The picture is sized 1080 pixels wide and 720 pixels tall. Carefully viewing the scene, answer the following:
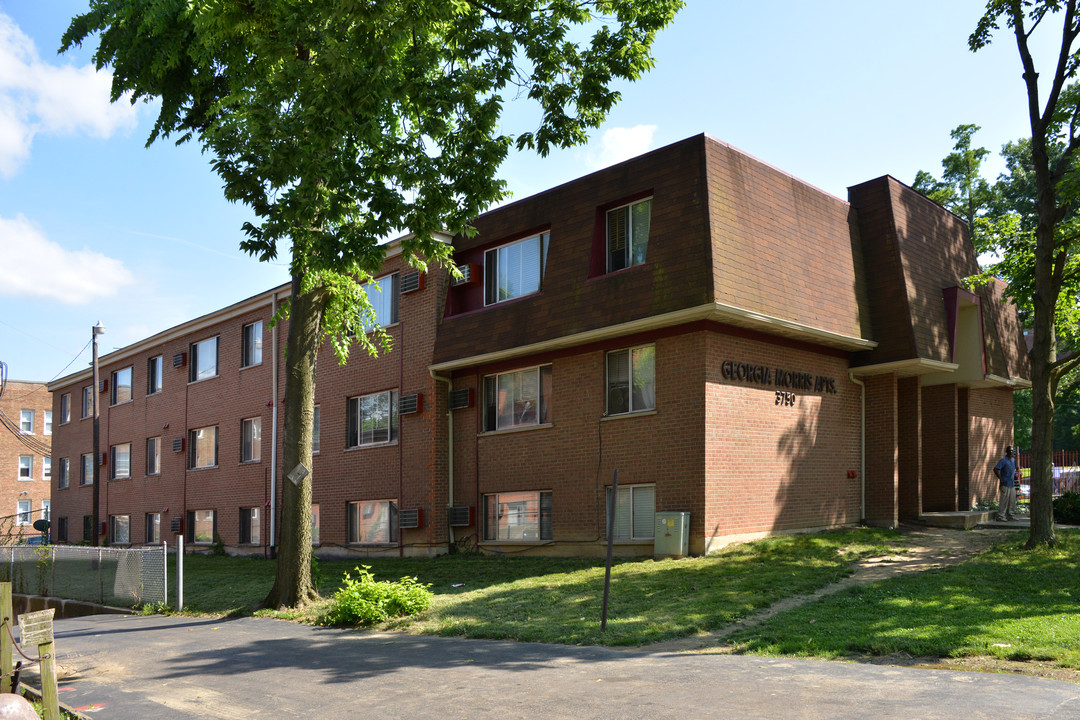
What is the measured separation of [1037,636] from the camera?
941cm

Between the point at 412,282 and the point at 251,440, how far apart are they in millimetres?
9658

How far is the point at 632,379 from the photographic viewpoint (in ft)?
59.1

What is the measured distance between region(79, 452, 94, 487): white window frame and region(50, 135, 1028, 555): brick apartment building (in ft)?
63.7

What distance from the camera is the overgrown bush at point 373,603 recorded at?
498 inches

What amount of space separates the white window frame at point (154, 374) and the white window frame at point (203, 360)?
8.91ft

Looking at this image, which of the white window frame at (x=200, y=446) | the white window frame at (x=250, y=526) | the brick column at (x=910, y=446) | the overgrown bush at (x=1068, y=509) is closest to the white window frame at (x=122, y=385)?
the white window frame at (x=200, y=446)

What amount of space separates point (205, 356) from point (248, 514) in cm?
605

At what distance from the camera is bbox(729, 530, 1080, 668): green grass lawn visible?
9.20m

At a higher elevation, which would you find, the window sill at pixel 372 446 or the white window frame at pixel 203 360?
the white window frame at pixel 203 360

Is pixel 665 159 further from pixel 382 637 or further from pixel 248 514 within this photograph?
pixel 248 514

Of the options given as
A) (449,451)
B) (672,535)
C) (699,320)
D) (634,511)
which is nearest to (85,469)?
(449,451)

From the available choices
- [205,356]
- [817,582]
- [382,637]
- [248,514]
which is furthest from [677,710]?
[205,356]

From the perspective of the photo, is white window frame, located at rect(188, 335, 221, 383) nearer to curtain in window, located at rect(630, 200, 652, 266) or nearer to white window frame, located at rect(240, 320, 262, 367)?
white window frame, located at rect(240, 320, 262, 367)

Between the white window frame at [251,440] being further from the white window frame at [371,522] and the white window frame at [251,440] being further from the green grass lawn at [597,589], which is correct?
the green grass lawn at [597,589]
